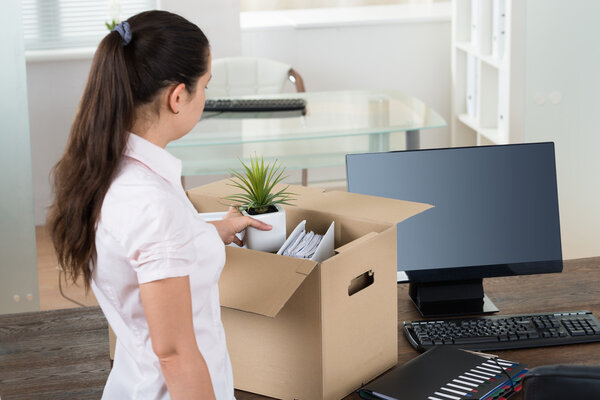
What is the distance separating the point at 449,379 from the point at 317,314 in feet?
0.87

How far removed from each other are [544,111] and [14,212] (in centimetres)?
208

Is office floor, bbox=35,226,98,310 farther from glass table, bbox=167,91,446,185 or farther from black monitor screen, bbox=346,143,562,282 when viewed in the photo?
black monitor screen, bbox=346,143,562,282

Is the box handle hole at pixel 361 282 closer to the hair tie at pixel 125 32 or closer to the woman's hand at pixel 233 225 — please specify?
the woman's hand at pixel 233 225

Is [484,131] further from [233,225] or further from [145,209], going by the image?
[145,209]

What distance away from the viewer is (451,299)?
168 centimetres

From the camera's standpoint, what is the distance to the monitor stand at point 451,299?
1676 mm

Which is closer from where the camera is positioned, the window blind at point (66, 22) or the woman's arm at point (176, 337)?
the woman's arm at point (176, 337)

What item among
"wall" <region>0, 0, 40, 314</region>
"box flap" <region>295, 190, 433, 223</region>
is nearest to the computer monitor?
"box flap" <region>295, 190, 433, 223</region>

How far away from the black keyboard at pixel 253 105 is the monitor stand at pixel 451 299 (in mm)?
1963

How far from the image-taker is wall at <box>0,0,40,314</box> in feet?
8.63

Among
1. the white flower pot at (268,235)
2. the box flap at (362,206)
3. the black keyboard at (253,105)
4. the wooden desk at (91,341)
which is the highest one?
the black keyboard at (253,105)

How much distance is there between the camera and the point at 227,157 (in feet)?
10.9

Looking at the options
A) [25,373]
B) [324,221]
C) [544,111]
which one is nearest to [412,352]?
[324,221]

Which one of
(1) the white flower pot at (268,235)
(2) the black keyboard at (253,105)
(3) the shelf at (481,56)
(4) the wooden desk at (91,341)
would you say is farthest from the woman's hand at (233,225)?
(3) the shelf at (481,56)
